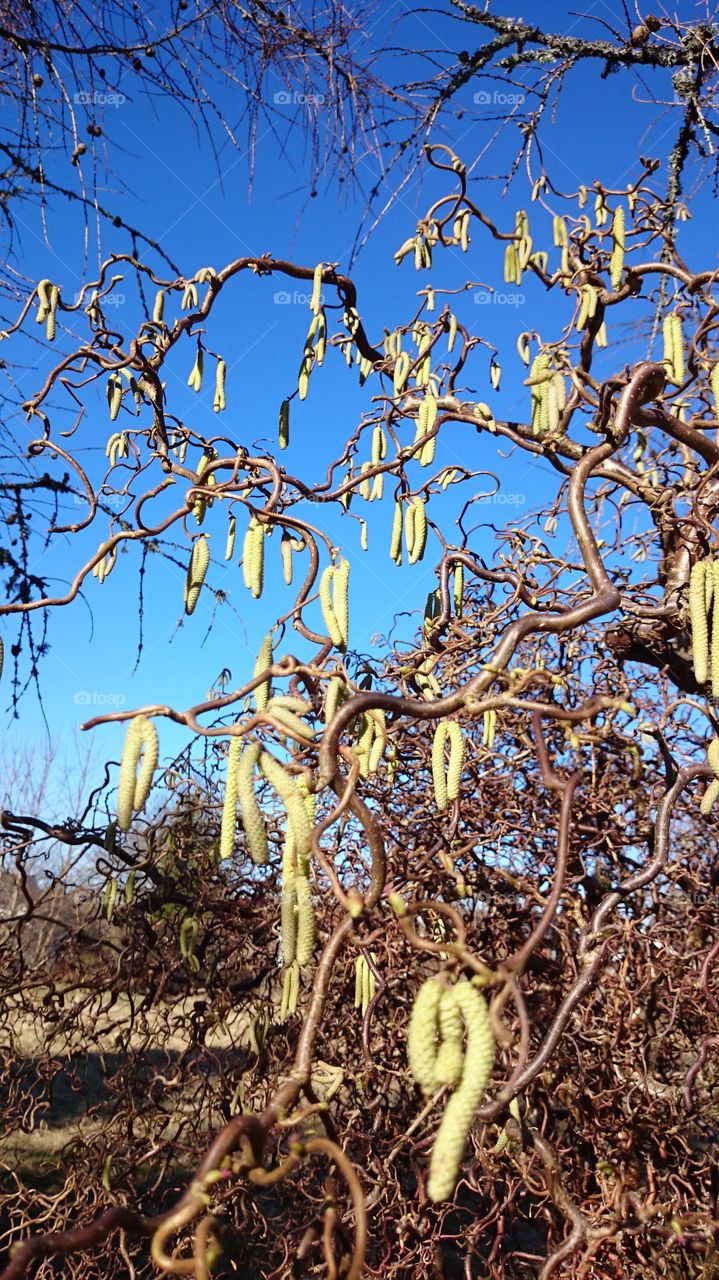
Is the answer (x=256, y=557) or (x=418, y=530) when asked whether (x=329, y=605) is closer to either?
(x=256, y=557)

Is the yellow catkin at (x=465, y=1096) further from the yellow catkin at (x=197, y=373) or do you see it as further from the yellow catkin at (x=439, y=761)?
the yellow catkin at (x=197, y=373)

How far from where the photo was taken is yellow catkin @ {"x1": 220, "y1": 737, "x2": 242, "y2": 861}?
1.02 meters

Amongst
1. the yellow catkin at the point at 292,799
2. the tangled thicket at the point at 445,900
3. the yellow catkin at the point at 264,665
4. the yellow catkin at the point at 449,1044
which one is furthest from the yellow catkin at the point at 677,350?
the yellow catkin at the point at 449,1044

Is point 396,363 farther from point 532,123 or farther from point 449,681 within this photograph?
point 532,123

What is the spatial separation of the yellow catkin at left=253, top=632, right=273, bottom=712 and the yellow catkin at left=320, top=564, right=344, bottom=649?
22 centimetres

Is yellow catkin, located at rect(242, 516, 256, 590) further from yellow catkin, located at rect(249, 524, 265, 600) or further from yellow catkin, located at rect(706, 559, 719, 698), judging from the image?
yellow catkin, located at rect(706, 559, 719, 698)

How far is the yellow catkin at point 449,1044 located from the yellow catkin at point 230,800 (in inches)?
13.0

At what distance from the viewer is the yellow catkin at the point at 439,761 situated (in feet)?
4.49

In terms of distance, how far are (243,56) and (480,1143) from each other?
3101 millimetres

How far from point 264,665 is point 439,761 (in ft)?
1.04

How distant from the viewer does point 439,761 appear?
141 centimetres

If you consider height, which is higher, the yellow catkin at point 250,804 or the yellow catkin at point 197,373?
the yellow catkin at point 197,373

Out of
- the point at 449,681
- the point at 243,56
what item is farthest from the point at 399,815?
the point at 243,56

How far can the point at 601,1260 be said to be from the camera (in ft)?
6.36
